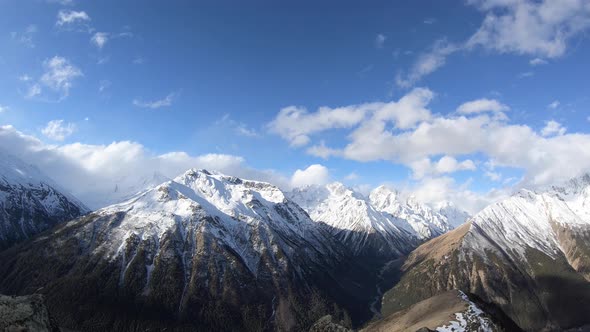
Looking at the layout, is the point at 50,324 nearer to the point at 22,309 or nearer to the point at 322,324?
the point at 22,309

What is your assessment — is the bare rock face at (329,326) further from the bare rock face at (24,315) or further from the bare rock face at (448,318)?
the bare rock face at (24,315)

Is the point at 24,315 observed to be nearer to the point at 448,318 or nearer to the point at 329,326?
the point at 329,326

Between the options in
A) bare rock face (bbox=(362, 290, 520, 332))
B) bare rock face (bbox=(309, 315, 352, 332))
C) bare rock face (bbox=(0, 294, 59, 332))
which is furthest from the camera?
bare rock face (bbox=(362, 290, 520, 332))

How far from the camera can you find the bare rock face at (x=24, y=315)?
3706 centimetres

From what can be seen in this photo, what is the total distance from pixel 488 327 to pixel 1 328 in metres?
108

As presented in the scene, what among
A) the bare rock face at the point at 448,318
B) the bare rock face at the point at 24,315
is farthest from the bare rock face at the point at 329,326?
the bare rock face at the point at 24,315

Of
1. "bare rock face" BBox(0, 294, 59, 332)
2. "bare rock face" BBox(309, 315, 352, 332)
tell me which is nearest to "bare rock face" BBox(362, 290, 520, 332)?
"bare rock face" BBox(309, 315, 352, 332)

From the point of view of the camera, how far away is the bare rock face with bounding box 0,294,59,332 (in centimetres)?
3706

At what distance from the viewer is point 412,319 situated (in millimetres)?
148125

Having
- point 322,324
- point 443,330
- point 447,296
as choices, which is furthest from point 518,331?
point 322,324

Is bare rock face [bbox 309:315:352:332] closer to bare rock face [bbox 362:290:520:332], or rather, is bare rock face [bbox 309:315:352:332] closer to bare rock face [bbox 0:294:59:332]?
bare rock face [bbox 362:290:520:332]

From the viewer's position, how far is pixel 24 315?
1510 inches

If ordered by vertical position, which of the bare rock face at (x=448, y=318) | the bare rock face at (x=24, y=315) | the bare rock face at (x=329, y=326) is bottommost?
the bare rock face at (x=448, y=318)

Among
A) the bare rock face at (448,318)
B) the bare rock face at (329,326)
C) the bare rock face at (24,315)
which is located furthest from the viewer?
the bare rock face at (448,318)
